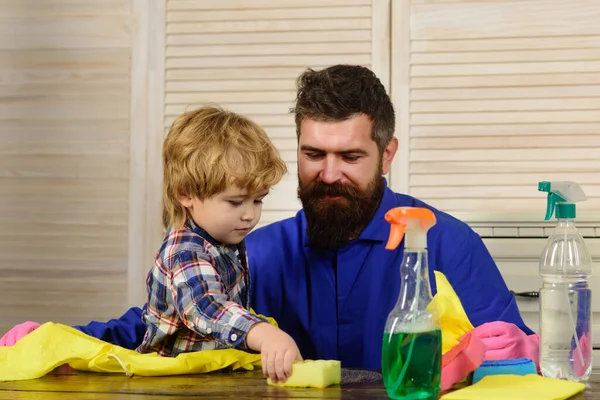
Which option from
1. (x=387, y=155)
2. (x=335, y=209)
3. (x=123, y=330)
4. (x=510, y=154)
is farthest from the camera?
(x=510, y=154)

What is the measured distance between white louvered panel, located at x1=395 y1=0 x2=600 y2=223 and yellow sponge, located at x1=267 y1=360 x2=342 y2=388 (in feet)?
4.96

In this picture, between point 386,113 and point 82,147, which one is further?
point 82,147

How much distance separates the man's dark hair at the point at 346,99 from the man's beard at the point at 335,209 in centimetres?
13

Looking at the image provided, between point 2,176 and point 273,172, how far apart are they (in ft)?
5.55

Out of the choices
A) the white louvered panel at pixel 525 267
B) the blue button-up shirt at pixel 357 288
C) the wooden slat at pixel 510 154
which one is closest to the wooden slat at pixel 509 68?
the wooden slat at pixel 510 154

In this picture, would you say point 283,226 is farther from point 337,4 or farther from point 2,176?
point 2,176

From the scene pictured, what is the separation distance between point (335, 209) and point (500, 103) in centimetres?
105

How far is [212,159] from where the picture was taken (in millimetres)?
1553

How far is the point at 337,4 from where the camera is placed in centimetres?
284

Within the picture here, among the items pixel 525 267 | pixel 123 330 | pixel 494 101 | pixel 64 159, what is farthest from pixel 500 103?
pixel 123 330

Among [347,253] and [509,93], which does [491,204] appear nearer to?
[509,93]

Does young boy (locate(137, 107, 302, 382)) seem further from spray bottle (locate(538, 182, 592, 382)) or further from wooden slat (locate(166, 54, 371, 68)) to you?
wooden slat (locate(166, 54, 371, 68))

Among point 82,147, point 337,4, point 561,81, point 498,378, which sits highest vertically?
point 337,4

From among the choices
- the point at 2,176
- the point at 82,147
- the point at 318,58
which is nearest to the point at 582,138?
the point at 318,58
